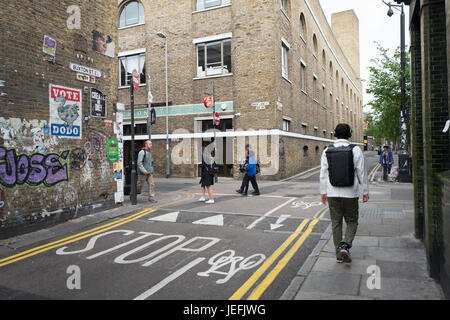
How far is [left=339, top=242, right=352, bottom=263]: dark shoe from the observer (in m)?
4.57

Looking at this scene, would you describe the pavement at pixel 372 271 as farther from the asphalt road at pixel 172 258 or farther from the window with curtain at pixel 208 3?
the window with curtain at pixel 208 3

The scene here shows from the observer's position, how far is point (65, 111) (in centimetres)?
787

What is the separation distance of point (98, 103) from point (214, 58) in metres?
11.6

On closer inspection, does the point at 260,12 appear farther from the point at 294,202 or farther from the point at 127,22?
the point at 294,202

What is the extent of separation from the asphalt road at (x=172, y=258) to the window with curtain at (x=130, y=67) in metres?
15.1

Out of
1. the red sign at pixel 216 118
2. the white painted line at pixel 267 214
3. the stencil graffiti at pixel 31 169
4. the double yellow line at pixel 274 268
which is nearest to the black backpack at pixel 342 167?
the double yellow line at pixel 274 268

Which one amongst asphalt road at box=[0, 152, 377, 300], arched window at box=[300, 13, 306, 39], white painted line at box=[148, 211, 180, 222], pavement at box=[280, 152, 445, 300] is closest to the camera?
pavement at box=[280, 152, 445, 300]

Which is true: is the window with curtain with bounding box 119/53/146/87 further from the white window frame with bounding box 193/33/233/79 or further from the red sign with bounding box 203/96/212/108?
the red sign with bounding box 203/96/212/108

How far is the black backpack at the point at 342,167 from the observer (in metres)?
4.62

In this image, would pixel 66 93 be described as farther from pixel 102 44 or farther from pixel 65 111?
pixel 102 44

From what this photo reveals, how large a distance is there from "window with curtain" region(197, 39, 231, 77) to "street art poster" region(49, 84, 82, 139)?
39.2ft

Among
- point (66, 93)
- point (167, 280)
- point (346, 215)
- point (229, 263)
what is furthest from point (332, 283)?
point (66, 93)

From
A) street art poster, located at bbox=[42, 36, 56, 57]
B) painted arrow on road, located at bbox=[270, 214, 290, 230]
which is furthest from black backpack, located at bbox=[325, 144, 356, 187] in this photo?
street art poster, located at bbox=[42, 36, 56, 57]
